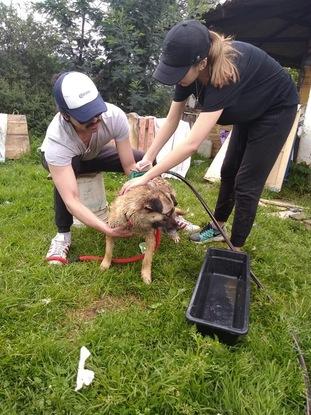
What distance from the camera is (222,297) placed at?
2.84m

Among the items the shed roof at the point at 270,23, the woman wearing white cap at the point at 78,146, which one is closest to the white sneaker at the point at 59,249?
the woman wearing white cap at the point at 78,146

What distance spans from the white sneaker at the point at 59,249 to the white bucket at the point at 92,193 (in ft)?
1.45

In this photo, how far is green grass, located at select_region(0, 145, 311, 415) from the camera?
1.96 meters

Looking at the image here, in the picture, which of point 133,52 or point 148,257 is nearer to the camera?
point 148,257

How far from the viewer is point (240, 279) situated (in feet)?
9.99

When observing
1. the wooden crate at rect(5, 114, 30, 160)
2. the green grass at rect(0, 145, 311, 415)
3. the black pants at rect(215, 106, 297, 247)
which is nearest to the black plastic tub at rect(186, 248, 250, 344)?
the green grass at rect(0, 145, 311, 415)

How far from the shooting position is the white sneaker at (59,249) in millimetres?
3207

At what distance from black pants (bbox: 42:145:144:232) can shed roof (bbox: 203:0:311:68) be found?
512cm

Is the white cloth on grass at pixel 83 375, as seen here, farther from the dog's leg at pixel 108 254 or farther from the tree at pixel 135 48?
the tree at pixel 135 48

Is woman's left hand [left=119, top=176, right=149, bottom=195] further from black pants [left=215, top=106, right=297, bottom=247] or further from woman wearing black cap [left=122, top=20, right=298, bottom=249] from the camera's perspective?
black pants [left=215, top=106, right=297, bottom=247]

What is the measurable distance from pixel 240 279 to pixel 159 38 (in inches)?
255

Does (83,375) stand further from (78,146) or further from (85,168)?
(85,168)

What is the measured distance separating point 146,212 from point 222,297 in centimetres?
90

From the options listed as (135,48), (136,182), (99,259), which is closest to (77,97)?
(136,182)
